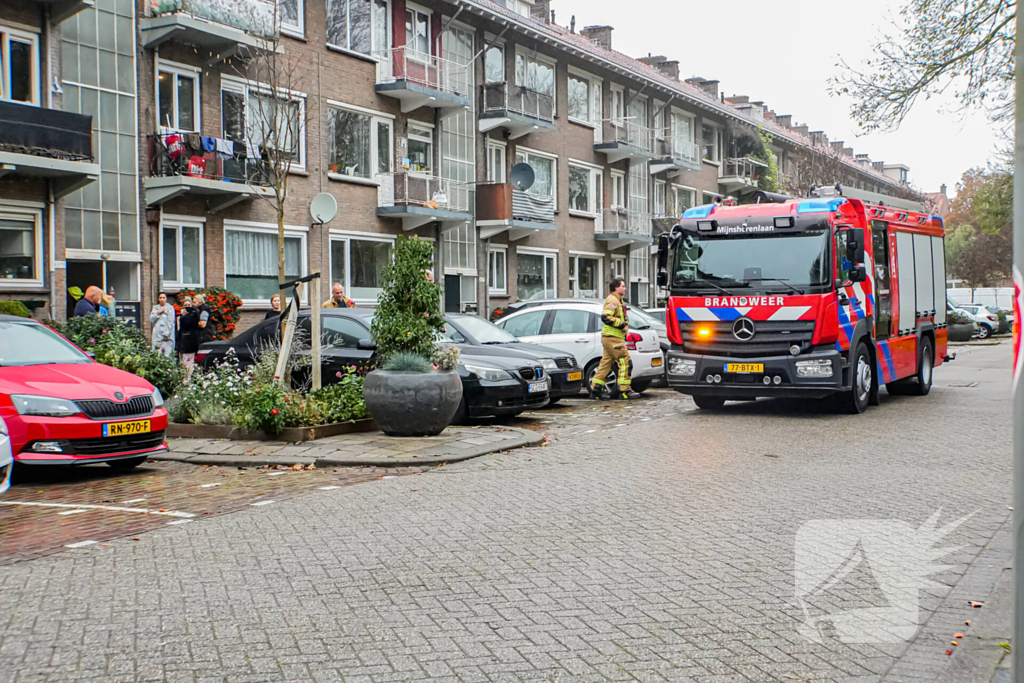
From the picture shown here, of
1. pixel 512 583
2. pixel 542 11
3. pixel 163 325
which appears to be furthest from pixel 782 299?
pixel 542 11

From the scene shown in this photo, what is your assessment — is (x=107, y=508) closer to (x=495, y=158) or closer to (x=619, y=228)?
(x=495, y=158)

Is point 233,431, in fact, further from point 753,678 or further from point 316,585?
point 753,678

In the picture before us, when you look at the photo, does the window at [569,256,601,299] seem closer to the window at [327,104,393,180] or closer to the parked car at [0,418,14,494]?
the window at [327,104,393,180]

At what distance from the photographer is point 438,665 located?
4.27 m

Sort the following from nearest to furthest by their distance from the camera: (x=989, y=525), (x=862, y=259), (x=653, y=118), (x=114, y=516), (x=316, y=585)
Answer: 1. (x=316, y=585)
2. (x=989, y=525)
3. (x=114, y=516)
4. (x=862, y=259)
5. (x=653, y=118)

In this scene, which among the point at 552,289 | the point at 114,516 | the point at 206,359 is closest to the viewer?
the point at 114,516

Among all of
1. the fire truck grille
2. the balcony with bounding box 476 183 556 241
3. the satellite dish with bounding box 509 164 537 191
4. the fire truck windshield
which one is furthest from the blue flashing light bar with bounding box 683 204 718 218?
the satellite dish with bounding box 509 164 537 191

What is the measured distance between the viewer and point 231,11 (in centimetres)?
2170

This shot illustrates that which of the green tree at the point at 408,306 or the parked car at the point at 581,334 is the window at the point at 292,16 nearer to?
the parked car at the point at 581,334

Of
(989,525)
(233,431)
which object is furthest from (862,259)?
(233,431)

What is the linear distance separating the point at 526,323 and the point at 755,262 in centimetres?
485

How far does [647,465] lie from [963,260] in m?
57.1

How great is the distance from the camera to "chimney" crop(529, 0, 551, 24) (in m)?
37.9

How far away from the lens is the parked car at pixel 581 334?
1708cm
